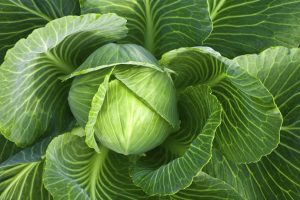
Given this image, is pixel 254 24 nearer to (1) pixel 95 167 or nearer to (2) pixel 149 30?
(2) pixel 149 30

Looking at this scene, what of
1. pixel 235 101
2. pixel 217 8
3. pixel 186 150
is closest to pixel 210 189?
pixel 186 150

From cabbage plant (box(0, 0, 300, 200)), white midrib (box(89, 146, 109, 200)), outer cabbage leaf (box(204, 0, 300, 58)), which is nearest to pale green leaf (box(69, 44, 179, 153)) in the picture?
cabbage plant (box(0, 0, 300, 200))

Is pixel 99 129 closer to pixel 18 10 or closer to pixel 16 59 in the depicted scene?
pixel 16 59

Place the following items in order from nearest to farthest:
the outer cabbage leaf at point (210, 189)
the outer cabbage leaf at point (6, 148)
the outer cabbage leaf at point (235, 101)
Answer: the outer cabbage leaf at point (235, 101) → the outer cabbage leaf at point (210, 189) → the outer cabbage leaf at point (6, 148)

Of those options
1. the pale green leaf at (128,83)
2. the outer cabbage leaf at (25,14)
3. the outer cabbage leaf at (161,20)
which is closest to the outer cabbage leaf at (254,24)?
the outer cabbage leaf at (161,20)

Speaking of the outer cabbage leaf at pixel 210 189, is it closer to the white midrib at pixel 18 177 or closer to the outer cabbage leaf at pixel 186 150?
the outer cabbage leaf at pixel 186 150

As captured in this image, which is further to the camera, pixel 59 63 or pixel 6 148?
pixel 6 148

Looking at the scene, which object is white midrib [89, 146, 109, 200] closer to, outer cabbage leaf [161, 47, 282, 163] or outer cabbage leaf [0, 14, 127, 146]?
outer cabbage leaf [0, 14, 127, 146]
